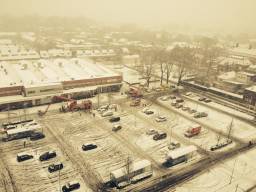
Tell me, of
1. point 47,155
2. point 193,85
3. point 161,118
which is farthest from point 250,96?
point 47,155

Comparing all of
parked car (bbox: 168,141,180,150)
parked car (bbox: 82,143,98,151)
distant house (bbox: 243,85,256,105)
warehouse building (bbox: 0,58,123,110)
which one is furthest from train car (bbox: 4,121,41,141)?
distant house (bbox: 243,85,256,105)

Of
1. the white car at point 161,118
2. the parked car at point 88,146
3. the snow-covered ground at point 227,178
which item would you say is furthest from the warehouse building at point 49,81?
the snow-covered ground at point 227,178

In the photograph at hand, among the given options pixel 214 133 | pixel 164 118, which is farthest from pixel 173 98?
pixel 214 133

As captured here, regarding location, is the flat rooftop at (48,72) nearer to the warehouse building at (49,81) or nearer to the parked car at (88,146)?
the warehouse building at (49,81)

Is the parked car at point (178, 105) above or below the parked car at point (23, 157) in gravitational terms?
above

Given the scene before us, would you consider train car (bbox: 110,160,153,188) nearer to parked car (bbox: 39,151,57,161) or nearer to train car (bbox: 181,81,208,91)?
parked car (bbox: 39,151,57,161)
